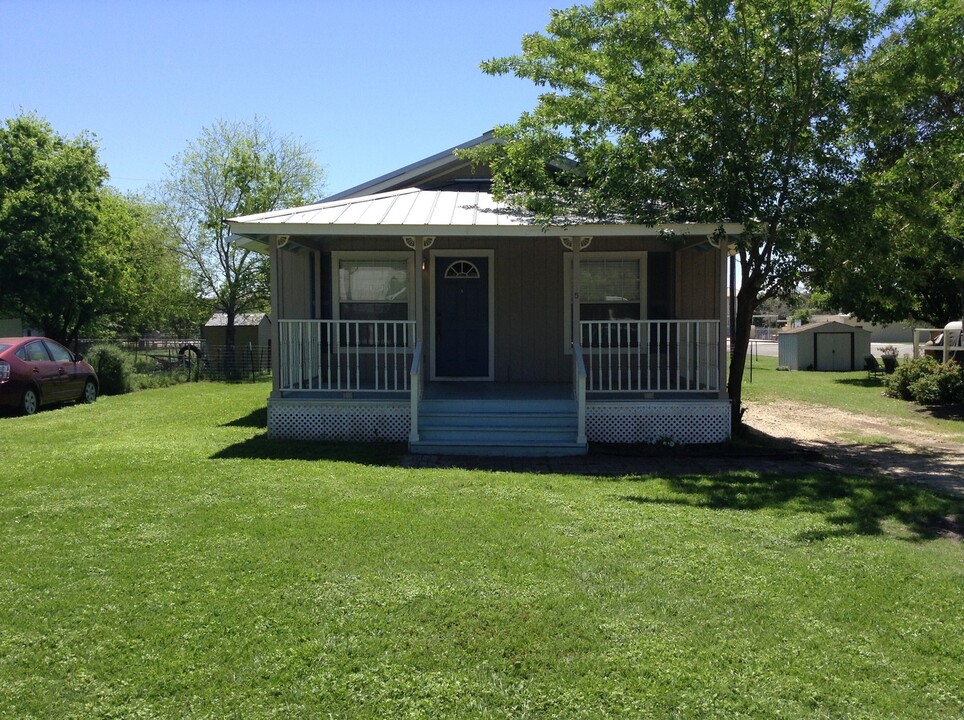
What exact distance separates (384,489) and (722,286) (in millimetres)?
5642

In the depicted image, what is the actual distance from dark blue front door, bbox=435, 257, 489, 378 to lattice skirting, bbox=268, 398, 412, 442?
6.59ft

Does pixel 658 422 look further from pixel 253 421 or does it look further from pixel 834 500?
pixel 253 421

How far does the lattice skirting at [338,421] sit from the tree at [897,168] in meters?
5.96

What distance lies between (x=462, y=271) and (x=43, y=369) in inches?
305

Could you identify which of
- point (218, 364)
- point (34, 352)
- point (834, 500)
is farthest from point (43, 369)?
point (834, 500)

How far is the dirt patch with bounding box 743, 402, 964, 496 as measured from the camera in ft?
29.8

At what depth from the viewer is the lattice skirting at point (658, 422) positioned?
10.5 m

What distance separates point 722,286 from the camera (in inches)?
418

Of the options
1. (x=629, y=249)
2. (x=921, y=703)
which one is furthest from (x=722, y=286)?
(x=921, y=703)

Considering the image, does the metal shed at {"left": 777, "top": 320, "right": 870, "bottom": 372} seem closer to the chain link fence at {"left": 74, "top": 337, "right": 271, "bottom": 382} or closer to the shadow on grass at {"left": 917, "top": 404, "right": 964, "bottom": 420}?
the shadow on grass at {"left": 917, "top": 404, "right": 964, "bottom": 420}

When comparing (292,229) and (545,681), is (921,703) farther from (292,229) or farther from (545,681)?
(292,229)

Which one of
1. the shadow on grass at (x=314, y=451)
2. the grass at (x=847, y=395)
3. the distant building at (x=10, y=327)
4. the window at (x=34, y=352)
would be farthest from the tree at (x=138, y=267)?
the grass at (x=847, y=395)

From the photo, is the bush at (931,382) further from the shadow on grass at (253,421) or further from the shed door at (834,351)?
the shadow on grass at (253,421)

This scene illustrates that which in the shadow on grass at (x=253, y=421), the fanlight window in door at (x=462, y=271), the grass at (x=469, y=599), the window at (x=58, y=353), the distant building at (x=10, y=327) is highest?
the fanlight window in door at (x=462, y=271)
